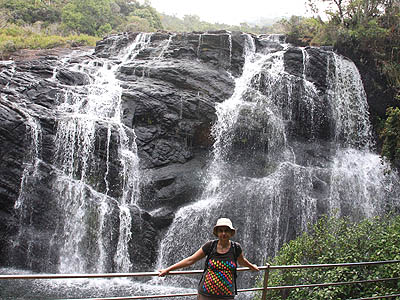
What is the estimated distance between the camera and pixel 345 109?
44.1 feet

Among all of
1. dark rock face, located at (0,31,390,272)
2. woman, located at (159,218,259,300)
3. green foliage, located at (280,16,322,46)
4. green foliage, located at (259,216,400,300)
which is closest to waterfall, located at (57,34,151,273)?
dark rock face, located at (0,31,390,272)

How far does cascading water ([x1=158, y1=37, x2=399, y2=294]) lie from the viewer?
33.3 feet

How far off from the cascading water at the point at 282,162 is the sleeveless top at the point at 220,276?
619 cm

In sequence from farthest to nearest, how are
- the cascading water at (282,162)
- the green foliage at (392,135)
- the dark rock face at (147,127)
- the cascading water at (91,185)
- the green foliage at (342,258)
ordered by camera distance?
the cascading water at (282,162)
the dark rock face at (147,127)
the cascading water at (91,185)
the green foliage at (392,135)
the green foliage at (342,258)

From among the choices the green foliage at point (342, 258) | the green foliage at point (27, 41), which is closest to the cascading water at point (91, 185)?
the green foliage at point (342, 258)

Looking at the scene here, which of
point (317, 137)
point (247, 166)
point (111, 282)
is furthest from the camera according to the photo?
point (317, 137)

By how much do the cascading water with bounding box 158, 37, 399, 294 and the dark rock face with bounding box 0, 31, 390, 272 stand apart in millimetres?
143

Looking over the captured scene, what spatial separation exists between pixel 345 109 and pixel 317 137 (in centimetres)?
165

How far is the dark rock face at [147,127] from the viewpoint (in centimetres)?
968

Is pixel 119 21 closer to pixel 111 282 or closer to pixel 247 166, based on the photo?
pixel 247 166

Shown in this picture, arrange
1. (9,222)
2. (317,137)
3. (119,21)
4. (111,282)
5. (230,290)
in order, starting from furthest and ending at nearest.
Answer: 1. (119,21)
2. (317,137)
3. (9,222)
4. (111,282)
5. (230,290)

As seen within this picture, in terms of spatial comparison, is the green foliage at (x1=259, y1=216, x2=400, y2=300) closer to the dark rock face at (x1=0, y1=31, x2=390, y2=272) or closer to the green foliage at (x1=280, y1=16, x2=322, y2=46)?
the dark rock face at (x1=0, y1=31, x2=390, y2=272)

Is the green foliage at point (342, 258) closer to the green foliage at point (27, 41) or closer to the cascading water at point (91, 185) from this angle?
the cascading water at point (91, 185)

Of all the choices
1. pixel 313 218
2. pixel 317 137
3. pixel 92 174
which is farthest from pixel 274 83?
pixel 92 174
